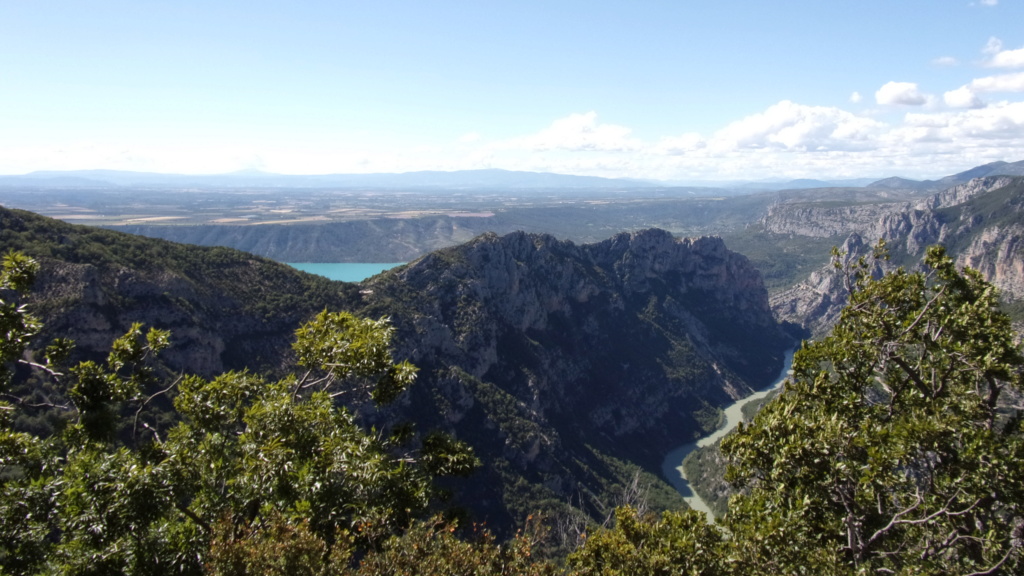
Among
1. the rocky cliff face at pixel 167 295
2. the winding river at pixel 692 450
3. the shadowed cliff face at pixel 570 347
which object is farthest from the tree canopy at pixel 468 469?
the winding river at pixel 692 450

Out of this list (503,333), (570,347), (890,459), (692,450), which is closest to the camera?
(890,459)

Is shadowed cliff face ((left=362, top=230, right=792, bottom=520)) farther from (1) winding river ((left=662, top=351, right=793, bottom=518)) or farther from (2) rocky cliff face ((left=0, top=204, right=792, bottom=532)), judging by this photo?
(1) winding river ((left=662, top=351, right=793, bottom=518))

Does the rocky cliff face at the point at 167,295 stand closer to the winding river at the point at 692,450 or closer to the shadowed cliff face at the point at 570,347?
the shadowed cliff face at the point at 570,347

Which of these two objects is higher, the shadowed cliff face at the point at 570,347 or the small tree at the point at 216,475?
the small tree at the point at 216,475

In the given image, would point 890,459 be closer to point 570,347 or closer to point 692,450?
point 570,347

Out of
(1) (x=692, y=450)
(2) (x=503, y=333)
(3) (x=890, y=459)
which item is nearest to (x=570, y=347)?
(2) (x=503, y=333)

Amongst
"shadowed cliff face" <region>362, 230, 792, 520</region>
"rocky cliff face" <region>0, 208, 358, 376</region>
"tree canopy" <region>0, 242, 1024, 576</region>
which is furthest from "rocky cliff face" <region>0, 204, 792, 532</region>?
"tree canopy" <region>0, 242, 1024, 576</region>

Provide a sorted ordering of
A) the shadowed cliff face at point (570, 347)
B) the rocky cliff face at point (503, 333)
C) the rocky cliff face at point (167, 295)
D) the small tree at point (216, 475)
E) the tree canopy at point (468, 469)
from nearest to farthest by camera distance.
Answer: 1. the small tree at point (216, 475)
2. the tree canopy at point (468, 469)
3. the rocky cliff face at point (167, 295)
4. the rocky cliff face at point (503, 333)
5. the shadowed cliff face at point (570, 347)
